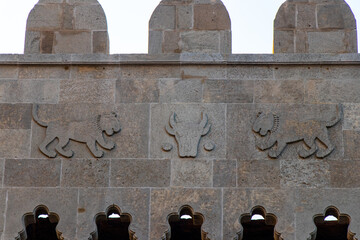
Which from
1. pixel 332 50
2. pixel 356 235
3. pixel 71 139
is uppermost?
pixel 332 50

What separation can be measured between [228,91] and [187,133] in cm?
91

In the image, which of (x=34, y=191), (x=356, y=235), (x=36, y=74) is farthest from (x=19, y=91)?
(x=356, y=235)

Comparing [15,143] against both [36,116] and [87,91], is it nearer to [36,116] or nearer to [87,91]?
[36,116]

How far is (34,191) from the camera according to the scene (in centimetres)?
1938

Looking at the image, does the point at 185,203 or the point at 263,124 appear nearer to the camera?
the point at 185,203

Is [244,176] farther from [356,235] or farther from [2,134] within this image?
[2,134]

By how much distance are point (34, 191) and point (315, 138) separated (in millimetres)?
4135

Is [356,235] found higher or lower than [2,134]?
lower

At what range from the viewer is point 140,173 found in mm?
19438

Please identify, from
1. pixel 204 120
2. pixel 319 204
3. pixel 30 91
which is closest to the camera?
pixel 319 204

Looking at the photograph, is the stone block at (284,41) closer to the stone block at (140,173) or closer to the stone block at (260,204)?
the stone block at (260,204)

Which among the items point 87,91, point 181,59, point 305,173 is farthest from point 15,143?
point 305,173

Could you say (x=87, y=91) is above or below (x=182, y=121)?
above

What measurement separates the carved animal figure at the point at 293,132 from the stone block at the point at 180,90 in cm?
102
